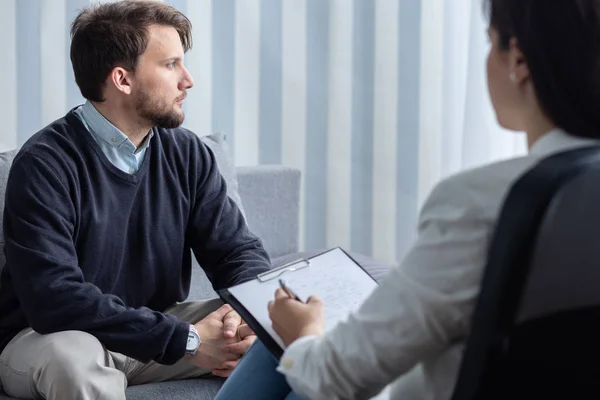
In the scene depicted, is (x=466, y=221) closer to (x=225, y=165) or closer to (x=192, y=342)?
(x=192, y=342)

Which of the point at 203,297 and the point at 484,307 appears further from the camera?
the point at 203,297

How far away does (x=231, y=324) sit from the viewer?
6.04 ft

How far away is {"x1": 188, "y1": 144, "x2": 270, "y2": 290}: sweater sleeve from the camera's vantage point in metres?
2.03

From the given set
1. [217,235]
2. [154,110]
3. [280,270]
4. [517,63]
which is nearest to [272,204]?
[217,235]

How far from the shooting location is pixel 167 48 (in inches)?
80.1

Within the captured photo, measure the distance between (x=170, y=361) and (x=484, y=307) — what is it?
1.02m

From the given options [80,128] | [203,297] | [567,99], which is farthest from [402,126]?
[567,99]

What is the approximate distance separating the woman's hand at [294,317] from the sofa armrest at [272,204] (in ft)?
4.28

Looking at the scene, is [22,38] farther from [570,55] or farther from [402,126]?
[570,55]

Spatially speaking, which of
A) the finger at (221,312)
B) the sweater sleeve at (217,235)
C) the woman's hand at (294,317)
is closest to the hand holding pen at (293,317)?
the woman's hand at (294,317)

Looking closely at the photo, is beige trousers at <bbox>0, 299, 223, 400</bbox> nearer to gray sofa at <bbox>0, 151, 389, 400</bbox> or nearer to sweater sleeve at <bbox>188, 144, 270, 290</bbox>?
sweater sleeve at <bbox>188, 144, 270, 290</bbox>

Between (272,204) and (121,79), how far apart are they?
0.66m

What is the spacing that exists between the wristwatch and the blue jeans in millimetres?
383

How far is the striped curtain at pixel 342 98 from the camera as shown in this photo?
2.95m
